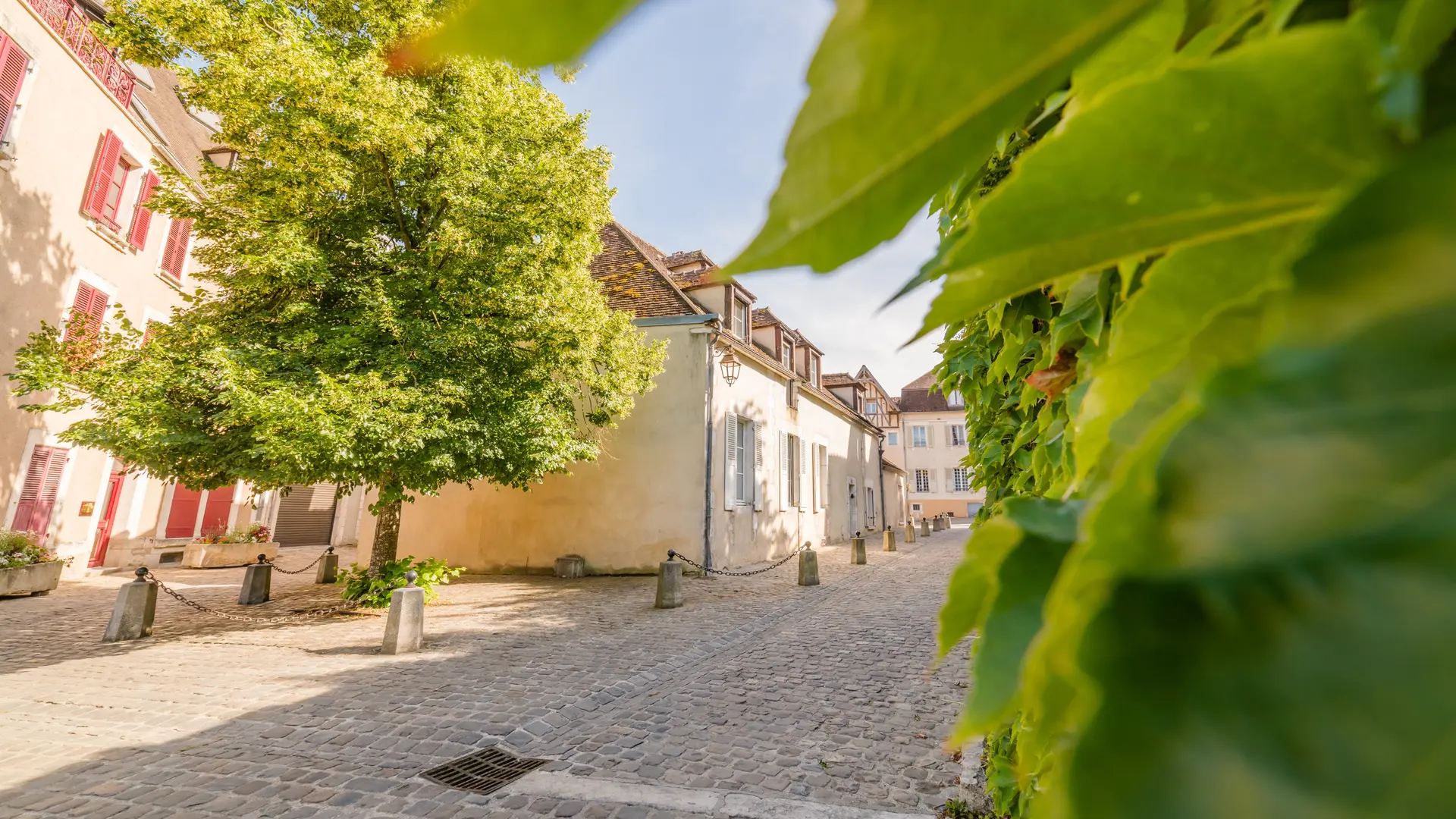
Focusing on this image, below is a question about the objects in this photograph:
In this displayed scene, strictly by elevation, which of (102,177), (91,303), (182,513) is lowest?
(182,513)

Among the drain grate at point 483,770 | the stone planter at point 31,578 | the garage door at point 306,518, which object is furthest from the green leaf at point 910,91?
the garage door at point 306,518

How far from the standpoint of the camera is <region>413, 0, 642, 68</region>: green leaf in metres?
0.20

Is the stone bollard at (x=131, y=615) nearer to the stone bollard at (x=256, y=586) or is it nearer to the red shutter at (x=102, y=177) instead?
the stone bollard at (x=256, y=586)

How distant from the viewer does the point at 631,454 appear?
13.9 m

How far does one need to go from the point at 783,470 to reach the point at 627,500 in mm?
5360

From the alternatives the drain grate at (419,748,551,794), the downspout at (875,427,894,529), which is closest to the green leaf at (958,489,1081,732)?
the drain grate at (419,748,551,794)

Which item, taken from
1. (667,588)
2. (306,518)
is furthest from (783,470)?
(306,518)

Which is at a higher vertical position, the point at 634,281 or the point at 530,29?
the point at 634,281

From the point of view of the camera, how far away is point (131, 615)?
8.14 m

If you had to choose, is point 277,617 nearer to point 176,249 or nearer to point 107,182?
point 107,182

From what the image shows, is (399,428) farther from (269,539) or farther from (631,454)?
(269,539)

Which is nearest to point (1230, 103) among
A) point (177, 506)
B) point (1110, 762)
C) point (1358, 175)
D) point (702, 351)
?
point (1358, 175)

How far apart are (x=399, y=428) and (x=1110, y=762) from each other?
938 cm

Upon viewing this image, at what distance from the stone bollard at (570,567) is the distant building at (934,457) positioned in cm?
3502
